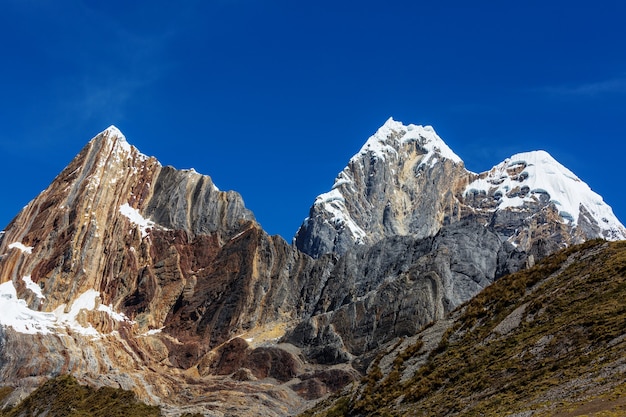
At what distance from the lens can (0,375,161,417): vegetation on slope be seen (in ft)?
234

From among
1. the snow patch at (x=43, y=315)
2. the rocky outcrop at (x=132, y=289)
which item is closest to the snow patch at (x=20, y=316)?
the snow patch at (x=43, y=315)

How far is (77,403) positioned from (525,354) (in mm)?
47133

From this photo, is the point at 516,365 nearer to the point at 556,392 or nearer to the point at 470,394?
the point at 470,394

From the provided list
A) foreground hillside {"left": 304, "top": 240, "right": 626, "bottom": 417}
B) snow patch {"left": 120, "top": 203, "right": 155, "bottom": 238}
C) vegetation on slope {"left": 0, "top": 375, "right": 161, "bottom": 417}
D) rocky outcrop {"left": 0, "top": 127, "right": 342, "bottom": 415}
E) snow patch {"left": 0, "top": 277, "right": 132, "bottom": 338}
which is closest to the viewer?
foreground hillside {"left": 304, "top": 240, "right": 626, "bottom": 417}

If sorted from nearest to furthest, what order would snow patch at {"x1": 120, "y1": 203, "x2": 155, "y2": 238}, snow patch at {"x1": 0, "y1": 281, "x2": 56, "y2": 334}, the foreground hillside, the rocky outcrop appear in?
the foreground hillside, the rocky outcrop, snow patch at {"x1": 0, "y1": 281, "x2": 56, "y2": 334}, snow patch at {"x1": 120, "y1": 203, "x2": 155, "y2": 238}

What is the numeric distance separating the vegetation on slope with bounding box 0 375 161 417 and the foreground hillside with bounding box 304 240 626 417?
2393cm

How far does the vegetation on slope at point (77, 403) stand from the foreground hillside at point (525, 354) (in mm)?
23934

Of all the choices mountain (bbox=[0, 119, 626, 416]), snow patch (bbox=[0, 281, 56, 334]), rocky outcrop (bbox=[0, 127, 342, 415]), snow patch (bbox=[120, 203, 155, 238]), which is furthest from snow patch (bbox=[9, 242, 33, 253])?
snow patch (bbox=[120, 203, 155, 238])

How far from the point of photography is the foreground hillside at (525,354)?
107 ft

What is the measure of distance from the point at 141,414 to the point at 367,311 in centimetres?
7612

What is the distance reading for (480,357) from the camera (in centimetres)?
4144

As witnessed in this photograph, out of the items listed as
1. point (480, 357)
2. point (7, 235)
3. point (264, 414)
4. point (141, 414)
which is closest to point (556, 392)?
point (480, 357)

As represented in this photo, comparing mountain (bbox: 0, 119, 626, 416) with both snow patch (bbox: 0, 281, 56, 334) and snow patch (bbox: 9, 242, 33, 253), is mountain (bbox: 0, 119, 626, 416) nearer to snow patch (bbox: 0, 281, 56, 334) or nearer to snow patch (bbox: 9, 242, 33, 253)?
snow patch (bbox: 0, 281, 56, 334)

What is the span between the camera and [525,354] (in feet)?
125
